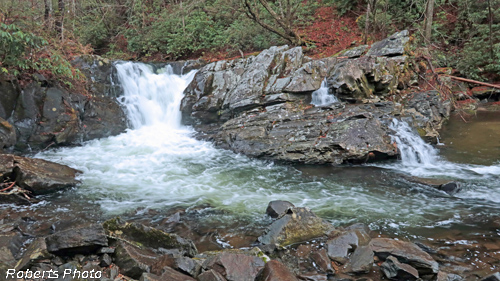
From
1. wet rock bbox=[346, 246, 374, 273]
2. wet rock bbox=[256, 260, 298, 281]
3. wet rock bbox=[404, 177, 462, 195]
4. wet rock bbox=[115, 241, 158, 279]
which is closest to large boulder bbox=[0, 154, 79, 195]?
wet rock bbox=[115, 241, 158, 279]

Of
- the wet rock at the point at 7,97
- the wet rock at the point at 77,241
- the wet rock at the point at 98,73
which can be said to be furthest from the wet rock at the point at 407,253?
the wet rock at the point at 98,73

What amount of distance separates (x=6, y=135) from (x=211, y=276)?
28.5 ft

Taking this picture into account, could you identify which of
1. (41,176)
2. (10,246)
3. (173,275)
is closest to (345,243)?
(173,275)

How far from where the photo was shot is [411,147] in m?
8.83

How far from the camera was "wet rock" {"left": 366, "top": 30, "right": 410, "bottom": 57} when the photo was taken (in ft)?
41.3

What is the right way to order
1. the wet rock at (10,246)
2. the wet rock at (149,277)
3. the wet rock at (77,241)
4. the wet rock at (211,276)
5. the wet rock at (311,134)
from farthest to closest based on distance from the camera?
the wet rock at (311,134) → the wet rock at (10,246) → the wet rock at (77,241) → the wet rock at (211,276) → the wet rock at (149,277)

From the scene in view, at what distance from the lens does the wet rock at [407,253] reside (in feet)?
12.6

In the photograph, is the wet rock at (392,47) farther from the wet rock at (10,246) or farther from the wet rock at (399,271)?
the wet rock at (10,246)

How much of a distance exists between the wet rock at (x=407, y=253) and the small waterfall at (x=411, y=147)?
16.0ft

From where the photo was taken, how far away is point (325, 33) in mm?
18172

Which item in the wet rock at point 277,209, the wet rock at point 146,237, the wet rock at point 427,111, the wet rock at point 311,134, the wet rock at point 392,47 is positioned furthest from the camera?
the wet rock at point 392,47

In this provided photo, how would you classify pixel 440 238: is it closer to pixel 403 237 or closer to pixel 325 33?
pixel 403 237

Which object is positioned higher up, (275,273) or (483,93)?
(483,93)

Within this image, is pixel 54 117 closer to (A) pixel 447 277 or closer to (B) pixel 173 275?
(B) pixel 173 275
